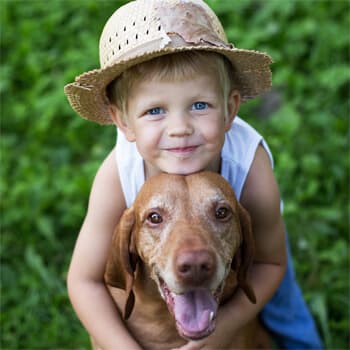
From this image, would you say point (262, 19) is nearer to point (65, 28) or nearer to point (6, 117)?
point (65, 28)

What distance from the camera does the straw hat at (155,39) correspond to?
263 cm

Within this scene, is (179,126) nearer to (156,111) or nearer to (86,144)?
(156,111)

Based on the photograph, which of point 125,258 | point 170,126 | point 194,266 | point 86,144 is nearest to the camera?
point 194,266

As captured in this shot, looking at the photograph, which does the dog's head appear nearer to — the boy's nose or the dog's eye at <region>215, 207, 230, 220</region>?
the dog's eye at <region>215, 207, 230, 220</region>

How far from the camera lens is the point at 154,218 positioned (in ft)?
9.11

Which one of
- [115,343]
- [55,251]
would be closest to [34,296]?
[55,251]

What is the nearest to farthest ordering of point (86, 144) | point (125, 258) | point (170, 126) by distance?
point (170, 126)
point (125, 258)
point (86, 144)

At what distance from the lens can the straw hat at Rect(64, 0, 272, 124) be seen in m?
Result: 2.63

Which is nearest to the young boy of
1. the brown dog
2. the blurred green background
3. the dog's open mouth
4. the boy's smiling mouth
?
the boy's smiling mouth

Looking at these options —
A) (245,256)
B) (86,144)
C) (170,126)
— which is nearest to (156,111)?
(170,126)

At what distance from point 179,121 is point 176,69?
0.19m

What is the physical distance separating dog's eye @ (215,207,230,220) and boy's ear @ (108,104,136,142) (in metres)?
0.48

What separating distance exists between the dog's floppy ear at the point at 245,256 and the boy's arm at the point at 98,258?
0.55m

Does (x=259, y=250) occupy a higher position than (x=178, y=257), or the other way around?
(x=178, y=257)
